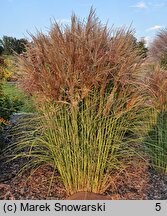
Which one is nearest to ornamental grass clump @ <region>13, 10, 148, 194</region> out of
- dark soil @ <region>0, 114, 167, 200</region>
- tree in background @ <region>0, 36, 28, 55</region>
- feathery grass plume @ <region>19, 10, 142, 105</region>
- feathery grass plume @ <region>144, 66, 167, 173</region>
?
feathery grass plume @ <region>19, 10, 142, 105</region>

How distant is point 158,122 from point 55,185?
1.77 meters

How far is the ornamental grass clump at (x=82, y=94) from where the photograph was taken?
324 cm

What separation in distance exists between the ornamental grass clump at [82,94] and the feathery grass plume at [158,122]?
1068mm

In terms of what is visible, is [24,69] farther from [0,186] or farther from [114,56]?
[0,186]

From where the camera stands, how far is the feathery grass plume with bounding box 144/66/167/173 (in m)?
4.59

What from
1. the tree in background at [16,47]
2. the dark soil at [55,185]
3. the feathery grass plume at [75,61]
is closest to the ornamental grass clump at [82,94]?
the feathery grass plume at [75,61]

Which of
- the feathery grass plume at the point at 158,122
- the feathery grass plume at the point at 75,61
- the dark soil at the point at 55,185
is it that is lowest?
the dark soil at the point at 55,185

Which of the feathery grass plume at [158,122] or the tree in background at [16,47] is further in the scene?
the feathery grass plume at [158,122]

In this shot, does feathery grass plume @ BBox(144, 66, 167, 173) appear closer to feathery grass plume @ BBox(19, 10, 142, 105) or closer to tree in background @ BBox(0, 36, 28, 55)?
feathery grass plume @ BBox(19, 10, 142, 105)

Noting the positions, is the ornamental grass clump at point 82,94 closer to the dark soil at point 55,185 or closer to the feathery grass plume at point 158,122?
the dark soil at point 55,185

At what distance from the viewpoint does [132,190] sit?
154 inches

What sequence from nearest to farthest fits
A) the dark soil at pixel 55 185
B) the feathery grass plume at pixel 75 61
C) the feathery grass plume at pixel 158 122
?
1. the feathery grass plume at pixel 75 61
2. the dark soil at pixel 55 185
3. the feathery grass plume at pixel 158 122

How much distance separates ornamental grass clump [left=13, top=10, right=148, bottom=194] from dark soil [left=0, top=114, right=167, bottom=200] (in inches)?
8.0

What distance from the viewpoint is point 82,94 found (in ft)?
10.7
